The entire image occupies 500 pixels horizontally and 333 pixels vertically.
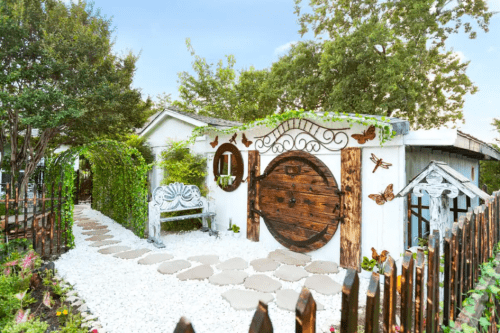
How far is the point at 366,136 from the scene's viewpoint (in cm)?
459

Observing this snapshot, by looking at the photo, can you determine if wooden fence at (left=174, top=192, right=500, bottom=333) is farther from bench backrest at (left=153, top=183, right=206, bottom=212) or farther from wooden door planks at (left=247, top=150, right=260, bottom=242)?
bench backrest at (left=153, top=183, right=206, bottom=212)

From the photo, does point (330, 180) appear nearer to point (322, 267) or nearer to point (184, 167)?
point (322, 267)

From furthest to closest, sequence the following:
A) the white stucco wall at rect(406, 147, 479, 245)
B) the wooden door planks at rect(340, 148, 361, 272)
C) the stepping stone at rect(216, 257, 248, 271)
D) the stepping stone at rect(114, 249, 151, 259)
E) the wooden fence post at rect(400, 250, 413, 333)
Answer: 1. the stepping stone at rect(114, 249, 151, 259)
2. the stepping stone at rect(216, 257, 248, 271)
3. the wooden door planks at rect(340, 148, 361, 272)
4. the white stucco wall at rect(406, 147, 479, 245)
5. the wooden fence post at rect(400, 250, 413, 333)

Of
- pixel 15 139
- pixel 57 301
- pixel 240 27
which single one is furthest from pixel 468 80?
pixel 15 139

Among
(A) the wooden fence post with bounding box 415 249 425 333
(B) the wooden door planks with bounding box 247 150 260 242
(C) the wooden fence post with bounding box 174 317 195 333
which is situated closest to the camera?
(C) the wooden fence post with bounding box 174 317 195 333

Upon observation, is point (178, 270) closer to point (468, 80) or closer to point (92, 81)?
point (92, 81)

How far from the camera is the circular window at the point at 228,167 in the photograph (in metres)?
6.94

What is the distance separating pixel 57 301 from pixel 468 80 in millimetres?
21201

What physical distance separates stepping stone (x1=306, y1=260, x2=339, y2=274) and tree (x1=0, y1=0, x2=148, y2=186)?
27.6ft

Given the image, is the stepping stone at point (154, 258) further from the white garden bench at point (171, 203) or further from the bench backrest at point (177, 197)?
the bench backrest at point (177, 197)

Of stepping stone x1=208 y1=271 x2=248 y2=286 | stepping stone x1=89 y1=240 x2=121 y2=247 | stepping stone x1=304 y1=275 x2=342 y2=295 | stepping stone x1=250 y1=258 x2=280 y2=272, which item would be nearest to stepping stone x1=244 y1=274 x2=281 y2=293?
stepping stone x1=208 y1=271 x2=248 y2=286

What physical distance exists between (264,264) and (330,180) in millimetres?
1998

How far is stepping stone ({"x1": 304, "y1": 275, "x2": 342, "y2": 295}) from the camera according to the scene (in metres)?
3.90

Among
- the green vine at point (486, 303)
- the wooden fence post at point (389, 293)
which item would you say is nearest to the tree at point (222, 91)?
the green vine at point (486, 303)
